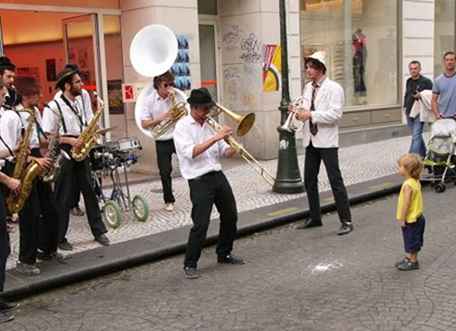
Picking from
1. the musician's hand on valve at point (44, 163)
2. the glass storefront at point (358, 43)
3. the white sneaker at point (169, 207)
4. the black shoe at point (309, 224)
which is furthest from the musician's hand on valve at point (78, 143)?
the glass storefront at point (358, 43)

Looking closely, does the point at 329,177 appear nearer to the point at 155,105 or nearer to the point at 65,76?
the point at 155,105

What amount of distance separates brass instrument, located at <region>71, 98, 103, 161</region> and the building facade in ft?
14.0

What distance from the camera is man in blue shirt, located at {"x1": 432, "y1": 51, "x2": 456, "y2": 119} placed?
966cm

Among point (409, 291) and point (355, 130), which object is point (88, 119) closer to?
point (409, 291)

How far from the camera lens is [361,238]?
703 cm

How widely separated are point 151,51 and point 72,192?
2510 mm

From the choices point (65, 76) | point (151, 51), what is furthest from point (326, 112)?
point (65, 76)

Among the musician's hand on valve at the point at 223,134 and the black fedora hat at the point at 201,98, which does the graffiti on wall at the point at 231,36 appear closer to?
the black fedora hat at the point at 201,98

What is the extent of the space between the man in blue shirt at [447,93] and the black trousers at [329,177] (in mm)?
3316

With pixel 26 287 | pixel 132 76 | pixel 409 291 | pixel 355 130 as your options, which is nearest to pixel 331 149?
pixel 409 291

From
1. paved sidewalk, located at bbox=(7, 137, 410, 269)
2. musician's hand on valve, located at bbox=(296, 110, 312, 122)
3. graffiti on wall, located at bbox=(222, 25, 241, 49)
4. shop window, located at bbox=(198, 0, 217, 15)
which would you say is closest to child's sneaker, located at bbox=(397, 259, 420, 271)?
musician's hand on valve, located at bbox=(296, 110, 312, 122)

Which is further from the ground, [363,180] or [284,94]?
[284,94]

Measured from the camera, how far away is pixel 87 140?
21.8ft

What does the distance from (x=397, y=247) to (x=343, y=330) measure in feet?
7.58
